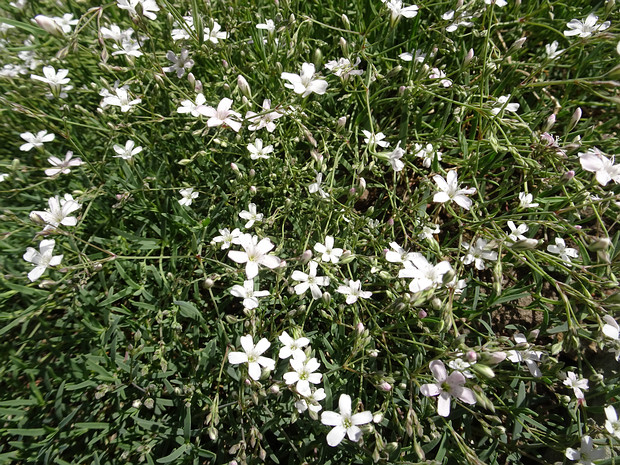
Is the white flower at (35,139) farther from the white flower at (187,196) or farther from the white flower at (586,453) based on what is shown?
the white flower at (586,453)

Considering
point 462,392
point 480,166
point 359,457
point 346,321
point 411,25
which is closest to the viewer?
point 462,392

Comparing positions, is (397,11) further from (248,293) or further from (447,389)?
(447,389)

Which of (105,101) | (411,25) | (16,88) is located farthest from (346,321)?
(16,88)

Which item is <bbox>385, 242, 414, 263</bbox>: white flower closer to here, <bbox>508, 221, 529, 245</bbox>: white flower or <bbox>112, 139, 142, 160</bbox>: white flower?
<bbox>508, 221, 529, 245</bbox>: white flower

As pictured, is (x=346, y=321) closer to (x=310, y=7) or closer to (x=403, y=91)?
(x=403, y=91)

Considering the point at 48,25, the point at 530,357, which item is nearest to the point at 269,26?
the point at 48,25

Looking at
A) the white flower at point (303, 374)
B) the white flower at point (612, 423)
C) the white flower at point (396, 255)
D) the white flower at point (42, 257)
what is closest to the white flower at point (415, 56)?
the white flower at point (396, 255)
